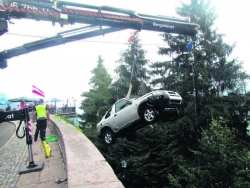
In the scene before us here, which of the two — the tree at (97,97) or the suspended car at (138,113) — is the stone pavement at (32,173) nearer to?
the suspended car at (138,113)

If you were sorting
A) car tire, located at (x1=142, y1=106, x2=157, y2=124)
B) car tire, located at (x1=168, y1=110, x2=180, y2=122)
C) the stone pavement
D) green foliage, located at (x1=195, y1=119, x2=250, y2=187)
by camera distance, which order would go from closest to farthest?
the stone pavement → car tire, located at (x1=142, y1=106, x2=157, y2=124) → car tire, located at (x1=168, y1=110, x2=180, y2=122) → green foliage, located at (x1=195, y1=119, x2=250, y2=187)

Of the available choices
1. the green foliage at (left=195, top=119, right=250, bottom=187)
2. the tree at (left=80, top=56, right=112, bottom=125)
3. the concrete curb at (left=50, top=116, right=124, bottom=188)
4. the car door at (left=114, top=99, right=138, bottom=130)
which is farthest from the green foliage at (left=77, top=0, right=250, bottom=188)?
the concrete curb at (left=50, top=116, right=124, bottom=188)

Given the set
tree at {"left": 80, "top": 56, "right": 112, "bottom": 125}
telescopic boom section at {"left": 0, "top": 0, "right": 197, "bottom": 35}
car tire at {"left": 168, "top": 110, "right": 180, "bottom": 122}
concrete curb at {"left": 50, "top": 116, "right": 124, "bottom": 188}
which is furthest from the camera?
tree at {"left": 80, "top": 56, "right": 112, "bottom": 125}

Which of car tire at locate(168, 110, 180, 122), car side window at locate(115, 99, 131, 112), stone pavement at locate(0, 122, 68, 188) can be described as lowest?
stone pavement at locate(0, 122, 68, 188)

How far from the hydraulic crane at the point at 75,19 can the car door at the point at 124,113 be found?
2.03 m

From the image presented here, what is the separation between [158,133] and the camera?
60.6ft

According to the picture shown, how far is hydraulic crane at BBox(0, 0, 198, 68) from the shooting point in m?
5.19

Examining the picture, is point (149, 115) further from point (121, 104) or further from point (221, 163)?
point (221, 163)

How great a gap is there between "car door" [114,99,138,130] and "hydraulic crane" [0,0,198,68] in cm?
203

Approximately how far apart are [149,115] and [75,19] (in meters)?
2.90

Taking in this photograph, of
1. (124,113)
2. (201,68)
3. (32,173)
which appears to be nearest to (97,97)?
(201,68)

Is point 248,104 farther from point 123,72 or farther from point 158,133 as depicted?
point 123,72

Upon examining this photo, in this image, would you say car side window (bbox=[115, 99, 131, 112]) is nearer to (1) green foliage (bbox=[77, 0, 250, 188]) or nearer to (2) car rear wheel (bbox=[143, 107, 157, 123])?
(2) car rear wheel (bbox=[143, 107, 157, 123])

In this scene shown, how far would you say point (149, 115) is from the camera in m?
6.00
